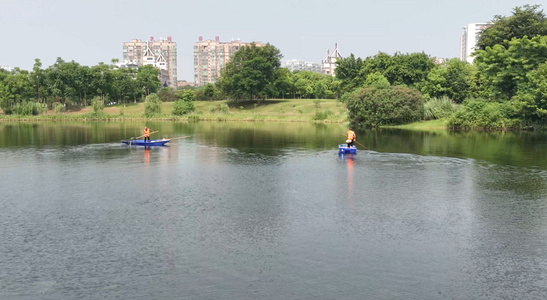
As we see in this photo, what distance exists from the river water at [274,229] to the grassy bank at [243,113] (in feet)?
206

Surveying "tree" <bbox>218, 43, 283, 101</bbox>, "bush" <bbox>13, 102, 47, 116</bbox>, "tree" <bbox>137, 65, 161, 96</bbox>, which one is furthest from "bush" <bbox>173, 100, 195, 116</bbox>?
"tree" <bbox>137, 65, 161, 96</bbox>

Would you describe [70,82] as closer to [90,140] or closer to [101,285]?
[90,140]

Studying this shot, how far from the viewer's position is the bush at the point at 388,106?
258 ft

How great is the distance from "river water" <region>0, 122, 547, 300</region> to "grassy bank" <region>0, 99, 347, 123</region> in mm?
62746

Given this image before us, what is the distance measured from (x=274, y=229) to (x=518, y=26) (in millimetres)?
77437

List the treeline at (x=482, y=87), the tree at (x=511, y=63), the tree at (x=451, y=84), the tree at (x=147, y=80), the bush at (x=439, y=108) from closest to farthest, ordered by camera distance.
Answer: the treeline at (x=482, y=87) < the tree at (x=511, y=63) < the bush at (x=439, y=108) < the tree at (x=451, y=84) < the tree at (x=147, y=80)

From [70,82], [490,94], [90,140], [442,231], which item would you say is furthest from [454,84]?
[70,82]

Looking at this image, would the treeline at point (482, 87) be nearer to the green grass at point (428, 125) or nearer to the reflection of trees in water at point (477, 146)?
the green grass at point (428, 125)

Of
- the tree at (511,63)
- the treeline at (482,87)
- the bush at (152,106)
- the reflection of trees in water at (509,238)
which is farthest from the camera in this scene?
the bush at (152,106)

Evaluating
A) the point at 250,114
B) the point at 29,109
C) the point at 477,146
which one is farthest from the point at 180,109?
the point at 477,146

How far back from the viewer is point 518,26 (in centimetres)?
8150

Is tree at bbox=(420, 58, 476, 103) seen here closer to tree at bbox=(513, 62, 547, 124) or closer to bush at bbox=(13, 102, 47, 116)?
tree at bbox=(513, 62, 547, 124)

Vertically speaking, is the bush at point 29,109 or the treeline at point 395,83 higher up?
the treeline at point 395,83

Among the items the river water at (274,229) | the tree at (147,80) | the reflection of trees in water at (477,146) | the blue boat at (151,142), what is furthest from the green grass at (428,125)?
the tree at (147,80)
